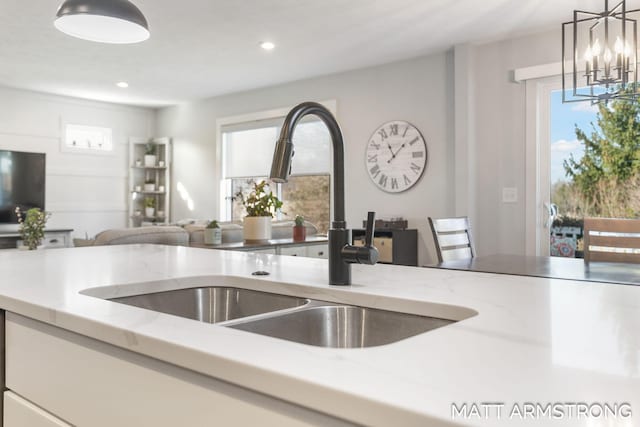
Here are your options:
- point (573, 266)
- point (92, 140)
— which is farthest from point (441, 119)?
point (92, 140)

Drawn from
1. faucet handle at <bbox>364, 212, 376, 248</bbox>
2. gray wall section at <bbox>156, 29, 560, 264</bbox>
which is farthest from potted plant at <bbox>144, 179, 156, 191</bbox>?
faucet handle at <bbox>364, 212, 376, 248</bbox>

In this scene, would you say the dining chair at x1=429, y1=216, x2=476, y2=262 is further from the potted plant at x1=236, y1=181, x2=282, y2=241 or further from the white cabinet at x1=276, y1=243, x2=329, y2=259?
the potted plant at x1=236, y1=181, x2=282, y2=241

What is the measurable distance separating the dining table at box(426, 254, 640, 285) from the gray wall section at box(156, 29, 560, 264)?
1982 mm

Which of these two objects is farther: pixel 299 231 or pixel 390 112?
pixel 390 112

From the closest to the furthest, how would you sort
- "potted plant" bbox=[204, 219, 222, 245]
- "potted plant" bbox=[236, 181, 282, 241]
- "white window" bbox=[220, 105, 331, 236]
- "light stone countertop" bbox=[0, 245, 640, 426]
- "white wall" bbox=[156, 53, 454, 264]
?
"light stone countertop" bbox=[0, 245, 640, 426] < "potted plant" bbox=[204, 219, 222, 245] < "potted plant" bbox=[236, 181, 282, 241] < "white wall" bbox=[156, 53, 454, 264] < "white window" bbox=[220, 105, 331, 236]

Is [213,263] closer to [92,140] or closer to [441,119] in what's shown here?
[441,119]

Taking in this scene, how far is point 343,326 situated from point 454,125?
419 cm

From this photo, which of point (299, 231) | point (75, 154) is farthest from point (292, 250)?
point (75, 154)

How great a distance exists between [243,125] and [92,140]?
7.91ft

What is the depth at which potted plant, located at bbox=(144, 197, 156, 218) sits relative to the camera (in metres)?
7.77

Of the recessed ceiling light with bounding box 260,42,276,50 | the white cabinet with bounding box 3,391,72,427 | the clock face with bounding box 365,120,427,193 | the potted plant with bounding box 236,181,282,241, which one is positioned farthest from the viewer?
the clock face with bounding box 365,120,427,193

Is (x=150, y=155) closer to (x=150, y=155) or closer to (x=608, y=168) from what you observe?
(x=150, y=155)

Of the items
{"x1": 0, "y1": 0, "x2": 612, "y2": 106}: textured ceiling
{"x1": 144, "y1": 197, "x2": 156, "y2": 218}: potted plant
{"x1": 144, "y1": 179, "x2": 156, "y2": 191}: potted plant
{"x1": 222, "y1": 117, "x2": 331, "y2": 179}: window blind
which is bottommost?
{"x1": 144, "y1": 197, "x2": 156, "y2": 218}: potted plant

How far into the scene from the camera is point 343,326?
1.06m
